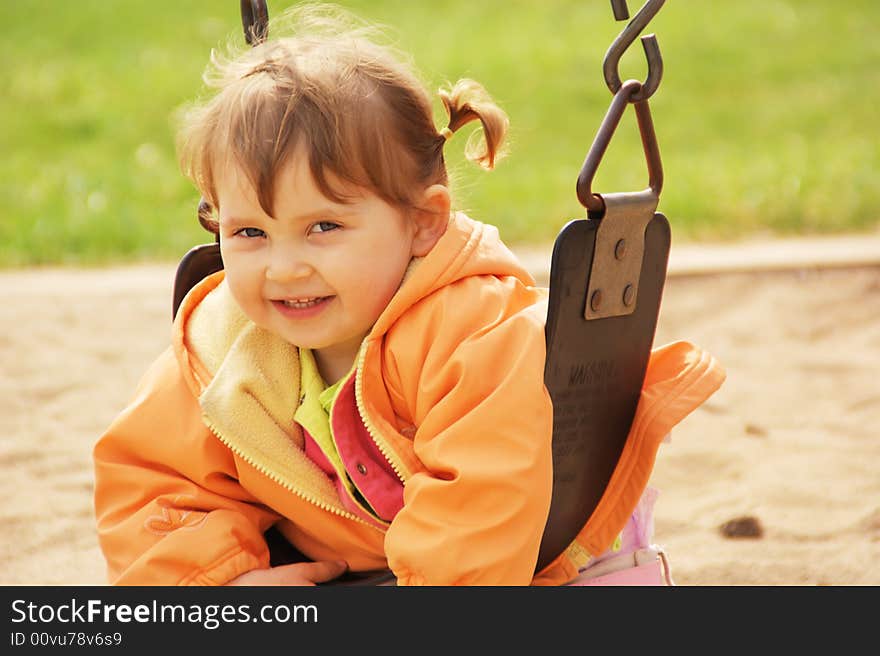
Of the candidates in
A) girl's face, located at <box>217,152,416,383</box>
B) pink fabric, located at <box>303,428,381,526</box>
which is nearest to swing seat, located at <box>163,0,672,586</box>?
pink fabric, located at <box>303,428,381,526</box>

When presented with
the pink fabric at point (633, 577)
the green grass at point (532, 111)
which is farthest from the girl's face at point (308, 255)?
the green grass at point (532, 111)

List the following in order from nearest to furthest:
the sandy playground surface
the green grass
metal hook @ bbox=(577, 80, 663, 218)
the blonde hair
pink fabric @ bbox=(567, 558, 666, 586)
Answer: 1. metal hook @ bbox=(577, 80, 663, 218)
2. the blonde hair
3. pink fabric @ bbox=(567, 558, 666, 586)
4. the sandy playground surface
5. the green grass

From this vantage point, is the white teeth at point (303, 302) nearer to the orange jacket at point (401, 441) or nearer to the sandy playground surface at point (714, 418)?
the orange jacket at point (401, 441)

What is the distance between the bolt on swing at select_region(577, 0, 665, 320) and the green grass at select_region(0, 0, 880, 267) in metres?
2.68

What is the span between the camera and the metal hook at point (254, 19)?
2254 mm

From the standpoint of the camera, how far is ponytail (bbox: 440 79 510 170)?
2090mm

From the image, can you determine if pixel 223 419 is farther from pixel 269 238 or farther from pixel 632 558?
pixel 632 558

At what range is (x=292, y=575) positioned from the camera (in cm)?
211

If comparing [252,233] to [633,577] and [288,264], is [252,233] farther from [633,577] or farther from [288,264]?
[633,577]

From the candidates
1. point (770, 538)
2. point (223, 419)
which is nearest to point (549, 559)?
point (223, 419)

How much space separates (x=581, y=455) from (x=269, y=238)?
0.59 metres

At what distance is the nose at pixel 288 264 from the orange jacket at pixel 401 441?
0.14 metres

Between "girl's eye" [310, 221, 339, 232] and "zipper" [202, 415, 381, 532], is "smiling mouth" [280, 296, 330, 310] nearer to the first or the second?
Result: "girl's eye" [310, 221, 339, 232]

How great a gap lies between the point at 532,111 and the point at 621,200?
653cm
